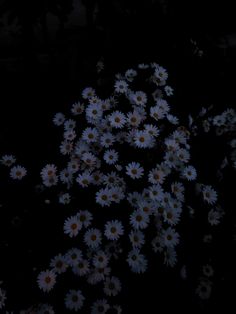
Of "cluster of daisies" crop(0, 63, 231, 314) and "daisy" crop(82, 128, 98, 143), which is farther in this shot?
"daisy" crop(82, 128, 98, 143)

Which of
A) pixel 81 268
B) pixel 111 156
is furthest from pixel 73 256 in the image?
pixel 111 156

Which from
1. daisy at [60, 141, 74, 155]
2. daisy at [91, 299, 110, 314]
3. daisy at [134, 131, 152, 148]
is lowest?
daisy at [91, 299, 110, 314]

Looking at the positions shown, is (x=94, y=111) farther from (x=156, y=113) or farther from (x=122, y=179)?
(x=122, y=179)

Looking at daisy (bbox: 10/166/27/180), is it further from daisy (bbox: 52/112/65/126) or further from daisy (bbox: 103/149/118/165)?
daisy (bbox: 103/149/118/165)

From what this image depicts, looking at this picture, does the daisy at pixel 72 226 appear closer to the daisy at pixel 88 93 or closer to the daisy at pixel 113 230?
the daisy at pixel 113 230

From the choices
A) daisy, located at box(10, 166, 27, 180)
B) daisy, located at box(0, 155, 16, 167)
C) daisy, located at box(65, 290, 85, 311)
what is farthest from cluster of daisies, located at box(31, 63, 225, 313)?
daisy, located at box(0, 155, 16, 167)
